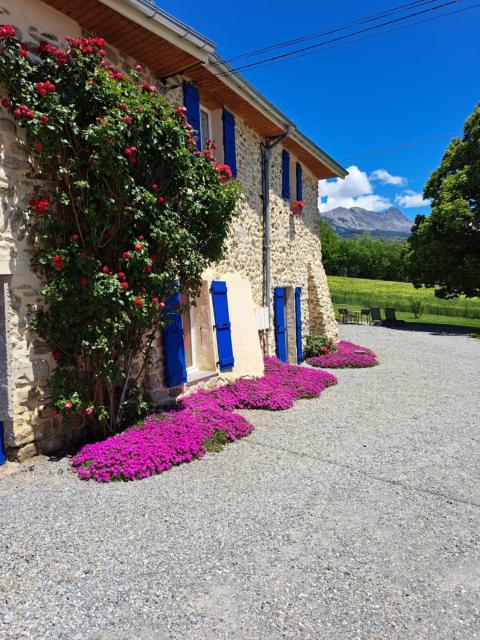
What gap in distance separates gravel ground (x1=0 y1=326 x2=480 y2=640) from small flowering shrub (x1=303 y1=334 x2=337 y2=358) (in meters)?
6.18

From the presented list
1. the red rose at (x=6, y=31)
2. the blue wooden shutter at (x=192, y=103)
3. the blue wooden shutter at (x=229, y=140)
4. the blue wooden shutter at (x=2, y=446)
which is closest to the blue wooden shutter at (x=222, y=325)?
the blue wooden shutter at (x=229, y=140)

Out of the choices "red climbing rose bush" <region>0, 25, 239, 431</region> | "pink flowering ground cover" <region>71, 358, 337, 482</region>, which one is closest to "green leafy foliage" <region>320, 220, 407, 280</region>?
"pink flowering ground cover" <region>71, 358, 337, 482</region>

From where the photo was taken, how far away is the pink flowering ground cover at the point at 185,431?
425cm

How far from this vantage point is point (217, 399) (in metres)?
6.58

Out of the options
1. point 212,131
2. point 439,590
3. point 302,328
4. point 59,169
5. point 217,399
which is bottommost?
point 439,590

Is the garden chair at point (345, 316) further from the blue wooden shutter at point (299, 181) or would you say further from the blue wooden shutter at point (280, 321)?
the blue wooden shutter at point (280, 321)

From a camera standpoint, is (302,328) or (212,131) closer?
(212,131)

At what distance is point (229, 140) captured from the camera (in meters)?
7.71

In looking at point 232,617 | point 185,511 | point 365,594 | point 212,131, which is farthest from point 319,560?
point 212,131

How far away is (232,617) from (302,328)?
385 inches

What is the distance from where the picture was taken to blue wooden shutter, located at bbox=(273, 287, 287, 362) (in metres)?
9.88

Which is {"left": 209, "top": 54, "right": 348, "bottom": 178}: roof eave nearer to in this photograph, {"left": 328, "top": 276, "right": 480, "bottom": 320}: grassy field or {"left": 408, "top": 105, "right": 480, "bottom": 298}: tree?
{"left": 408, "top": 105, "right": 480, "bottom": 298}: tree

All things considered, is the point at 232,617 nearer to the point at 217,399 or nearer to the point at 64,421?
the point at 64,421

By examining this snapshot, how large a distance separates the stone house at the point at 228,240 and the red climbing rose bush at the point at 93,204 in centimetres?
25
